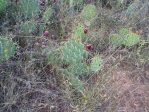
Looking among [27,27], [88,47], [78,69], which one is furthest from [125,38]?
[27,27]

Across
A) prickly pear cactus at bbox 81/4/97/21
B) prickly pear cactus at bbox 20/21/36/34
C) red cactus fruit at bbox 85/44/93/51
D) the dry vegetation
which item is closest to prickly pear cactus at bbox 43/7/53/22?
the dry vegetation

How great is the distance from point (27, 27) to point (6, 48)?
329mm

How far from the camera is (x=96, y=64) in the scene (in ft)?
8.31

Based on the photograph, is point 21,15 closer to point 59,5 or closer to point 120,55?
point 59,5

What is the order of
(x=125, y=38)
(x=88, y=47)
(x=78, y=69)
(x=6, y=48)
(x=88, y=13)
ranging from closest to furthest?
(x=6, y=48) < (x=78, y=69) < (x=88, y=47) < (x=125, y=38) < (x=88, y=13)

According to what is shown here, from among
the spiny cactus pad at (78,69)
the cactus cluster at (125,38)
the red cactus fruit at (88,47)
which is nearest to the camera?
the spiny cactus pad at (78,69)

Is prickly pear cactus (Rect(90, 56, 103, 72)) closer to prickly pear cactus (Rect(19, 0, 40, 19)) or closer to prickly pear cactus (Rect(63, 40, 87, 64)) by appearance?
prickly pear cactus (Rect(63, 40, 87, 64))

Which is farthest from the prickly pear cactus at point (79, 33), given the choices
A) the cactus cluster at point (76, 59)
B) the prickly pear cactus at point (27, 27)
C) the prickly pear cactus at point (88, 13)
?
the prickly pear cactus at point (27, 27)

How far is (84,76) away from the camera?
104 inches

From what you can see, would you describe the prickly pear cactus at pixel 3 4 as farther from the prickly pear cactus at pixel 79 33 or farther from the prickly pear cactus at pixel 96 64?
the prickly pear cactus at pixel 96 64

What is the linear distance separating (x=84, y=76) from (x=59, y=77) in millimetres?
191

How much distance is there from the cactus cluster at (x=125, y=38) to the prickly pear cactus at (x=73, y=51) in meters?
0.41

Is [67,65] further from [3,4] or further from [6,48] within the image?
[3,4]

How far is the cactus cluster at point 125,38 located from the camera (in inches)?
110
